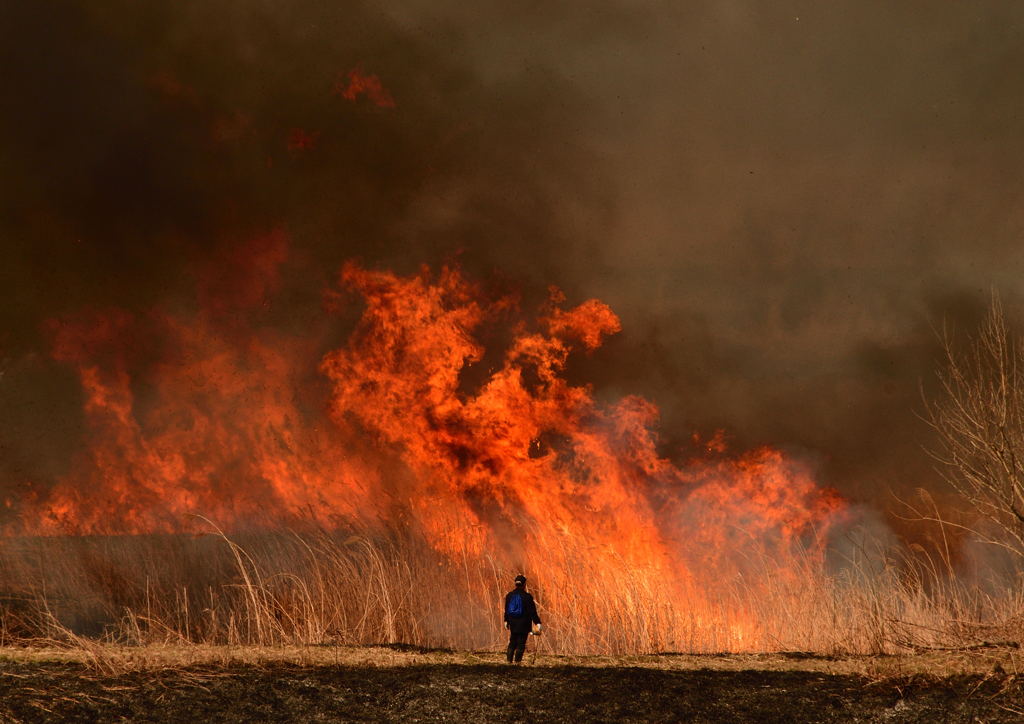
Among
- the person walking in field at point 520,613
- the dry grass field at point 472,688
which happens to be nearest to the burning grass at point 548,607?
the dry grass field at point 472,688

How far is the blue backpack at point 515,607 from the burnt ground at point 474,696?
2.13 ft

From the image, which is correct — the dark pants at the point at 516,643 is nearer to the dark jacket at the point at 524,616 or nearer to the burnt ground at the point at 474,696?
the dark jacket at the point at 524,616

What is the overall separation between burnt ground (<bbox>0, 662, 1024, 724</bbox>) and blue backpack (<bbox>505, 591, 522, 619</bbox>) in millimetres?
649

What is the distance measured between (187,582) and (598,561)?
318 inches

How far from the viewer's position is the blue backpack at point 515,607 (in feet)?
27.6

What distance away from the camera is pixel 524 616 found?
8.50 m

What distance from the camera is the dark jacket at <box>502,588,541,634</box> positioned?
8430mm

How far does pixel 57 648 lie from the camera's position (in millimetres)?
9688

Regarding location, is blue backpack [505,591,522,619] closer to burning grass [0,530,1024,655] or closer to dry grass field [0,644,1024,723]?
dry grass field [0,644,1024,723]

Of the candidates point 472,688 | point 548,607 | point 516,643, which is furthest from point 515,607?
point 548,607

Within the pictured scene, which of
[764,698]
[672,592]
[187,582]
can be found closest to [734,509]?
[672,592]

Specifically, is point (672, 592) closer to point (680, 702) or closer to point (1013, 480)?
point (680, 702)

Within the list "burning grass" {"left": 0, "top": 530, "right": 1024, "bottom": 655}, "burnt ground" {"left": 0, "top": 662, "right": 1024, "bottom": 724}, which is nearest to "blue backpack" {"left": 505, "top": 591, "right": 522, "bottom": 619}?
"burnt ground" {"left": 0, "top": 662, "right": 1024, "bottom": 724}

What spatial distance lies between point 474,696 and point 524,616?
3.61 feet
